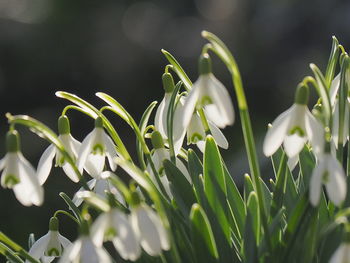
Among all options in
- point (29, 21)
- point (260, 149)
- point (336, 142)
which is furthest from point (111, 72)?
point (336, 142)

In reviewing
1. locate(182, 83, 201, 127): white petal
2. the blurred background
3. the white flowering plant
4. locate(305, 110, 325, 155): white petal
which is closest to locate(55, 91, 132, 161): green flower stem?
the white flowering plant

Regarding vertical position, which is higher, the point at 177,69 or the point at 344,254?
the point at 177,69

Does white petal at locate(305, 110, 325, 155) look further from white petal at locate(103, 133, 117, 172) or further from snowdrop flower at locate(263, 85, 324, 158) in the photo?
white petal at locate(103, 133, 117, 172)

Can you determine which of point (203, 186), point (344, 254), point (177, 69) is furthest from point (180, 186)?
point (344, 254)

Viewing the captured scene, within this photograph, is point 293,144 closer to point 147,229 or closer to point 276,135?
point 276,135

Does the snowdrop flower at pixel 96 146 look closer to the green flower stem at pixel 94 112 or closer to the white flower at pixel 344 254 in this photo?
the green flower stem at pixel 94 112

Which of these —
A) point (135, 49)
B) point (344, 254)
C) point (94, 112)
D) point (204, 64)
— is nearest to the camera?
point (344, 254)

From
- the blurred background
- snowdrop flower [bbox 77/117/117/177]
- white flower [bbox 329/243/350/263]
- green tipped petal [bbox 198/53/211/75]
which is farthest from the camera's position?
the blurred background

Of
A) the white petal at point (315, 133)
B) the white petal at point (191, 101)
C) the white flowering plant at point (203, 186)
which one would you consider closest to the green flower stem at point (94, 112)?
the white flowering plant at point (203, 186)
